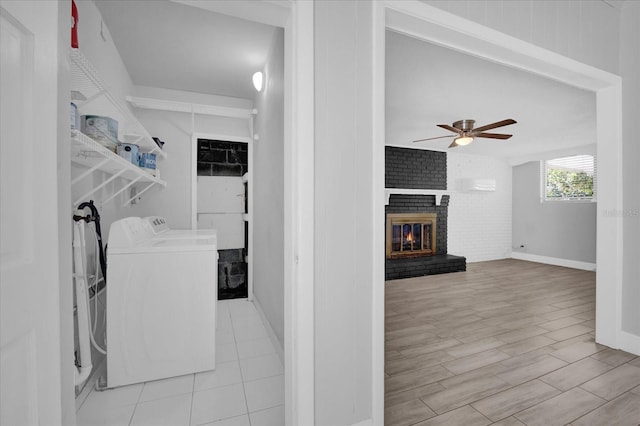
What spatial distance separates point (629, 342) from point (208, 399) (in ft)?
9.76

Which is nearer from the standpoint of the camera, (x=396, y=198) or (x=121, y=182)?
(x=121, y=182)

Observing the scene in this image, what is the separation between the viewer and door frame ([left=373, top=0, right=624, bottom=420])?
143 centimetres

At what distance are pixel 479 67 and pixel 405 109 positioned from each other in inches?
42.2

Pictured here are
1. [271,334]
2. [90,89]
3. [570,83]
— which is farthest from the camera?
[271,334]

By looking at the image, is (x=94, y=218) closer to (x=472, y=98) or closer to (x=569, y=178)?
(x=472, y=98)

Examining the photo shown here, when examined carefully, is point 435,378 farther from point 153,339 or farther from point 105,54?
point 105,54

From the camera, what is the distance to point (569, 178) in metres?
5.73

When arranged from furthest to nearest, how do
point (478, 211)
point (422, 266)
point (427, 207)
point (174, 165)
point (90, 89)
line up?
point (478, 211)
point (427, 207)
point (422, 266)
point (174, 165)
point (90, 89)

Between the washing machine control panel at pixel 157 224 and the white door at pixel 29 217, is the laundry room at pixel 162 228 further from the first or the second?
the white door at pixel 29 217

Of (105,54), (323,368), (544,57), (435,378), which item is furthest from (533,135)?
(105,54)

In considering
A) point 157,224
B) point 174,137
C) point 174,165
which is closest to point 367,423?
point 157,224

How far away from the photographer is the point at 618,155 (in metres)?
2.23

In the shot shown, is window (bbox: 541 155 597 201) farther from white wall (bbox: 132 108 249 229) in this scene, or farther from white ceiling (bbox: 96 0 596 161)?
white wall (bbox: 132 108 249 229)

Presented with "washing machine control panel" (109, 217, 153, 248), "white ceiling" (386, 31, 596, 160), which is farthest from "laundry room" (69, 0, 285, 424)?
"white ceiling" (386, 31, 596, 160)
